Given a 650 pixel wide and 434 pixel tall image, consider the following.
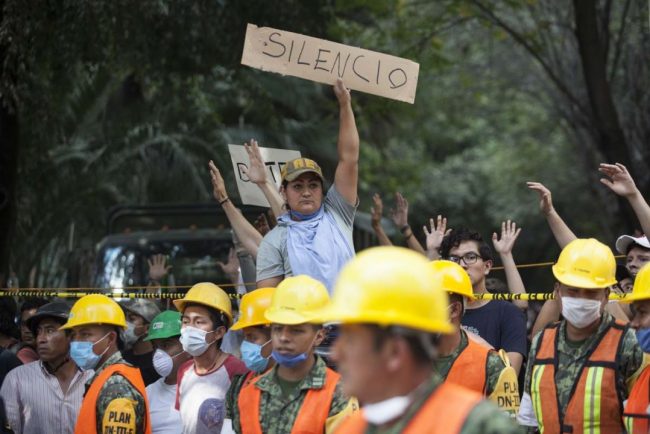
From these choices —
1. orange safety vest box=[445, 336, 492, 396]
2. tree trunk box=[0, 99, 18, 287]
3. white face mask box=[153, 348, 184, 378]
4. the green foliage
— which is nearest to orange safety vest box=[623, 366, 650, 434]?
orange safety vest box=[445, 336, 492, 396]

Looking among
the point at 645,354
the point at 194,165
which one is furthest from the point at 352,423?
the point at 194,165

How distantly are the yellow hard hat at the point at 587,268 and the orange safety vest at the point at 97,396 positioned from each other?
7.82 ft

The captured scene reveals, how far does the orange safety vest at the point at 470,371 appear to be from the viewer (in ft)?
20.4

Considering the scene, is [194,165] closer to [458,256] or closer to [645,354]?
[458,256]

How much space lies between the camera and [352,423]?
3797mm

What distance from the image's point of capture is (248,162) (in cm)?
907

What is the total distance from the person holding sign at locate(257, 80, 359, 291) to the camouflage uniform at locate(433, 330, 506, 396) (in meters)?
0.88

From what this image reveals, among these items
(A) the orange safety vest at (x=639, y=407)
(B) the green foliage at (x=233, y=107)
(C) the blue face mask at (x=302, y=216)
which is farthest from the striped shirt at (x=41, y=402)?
(B) the green foliage at (x=233, y=107)

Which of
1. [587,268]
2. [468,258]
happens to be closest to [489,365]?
[587,268]

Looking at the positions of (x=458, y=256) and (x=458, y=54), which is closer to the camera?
(x=458, y=256)

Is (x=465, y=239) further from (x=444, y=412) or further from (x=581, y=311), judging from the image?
(x=444, y=412)

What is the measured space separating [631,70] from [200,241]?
33.0ft

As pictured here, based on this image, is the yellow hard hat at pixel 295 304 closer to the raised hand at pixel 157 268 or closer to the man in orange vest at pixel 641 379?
the man in orange vest at pixel 641 379

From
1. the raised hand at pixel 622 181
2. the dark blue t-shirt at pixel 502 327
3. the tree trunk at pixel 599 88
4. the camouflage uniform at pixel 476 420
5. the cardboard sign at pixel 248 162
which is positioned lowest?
the camouflage uniform at pixel 476 420
